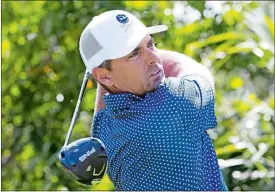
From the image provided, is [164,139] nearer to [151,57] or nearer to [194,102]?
[194,102]

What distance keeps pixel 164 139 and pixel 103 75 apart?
340 millimetres

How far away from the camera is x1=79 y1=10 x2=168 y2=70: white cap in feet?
10.9

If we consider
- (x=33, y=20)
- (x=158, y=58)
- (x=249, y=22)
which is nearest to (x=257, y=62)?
(x=249, y=22)

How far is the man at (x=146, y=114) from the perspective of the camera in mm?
3285

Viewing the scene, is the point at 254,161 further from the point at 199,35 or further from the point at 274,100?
the point at 199,35

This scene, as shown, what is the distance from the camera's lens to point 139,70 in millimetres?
3312

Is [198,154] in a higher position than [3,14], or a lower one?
higher

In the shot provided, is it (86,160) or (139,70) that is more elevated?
(139,70)

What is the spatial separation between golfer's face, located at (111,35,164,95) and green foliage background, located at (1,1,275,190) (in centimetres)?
186

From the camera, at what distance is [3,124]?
5723 millimetres

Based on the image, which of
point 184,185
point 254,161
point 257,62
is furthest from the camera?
point 257,62

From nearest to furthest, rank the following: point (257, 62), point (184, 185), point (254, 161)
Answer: point (184, 185) < point (254, 161) < point (257, 62)

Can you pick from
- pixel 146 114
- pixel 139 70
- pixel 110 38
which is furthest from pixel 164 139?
pixel 110 38

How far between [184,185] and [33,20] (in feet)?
8.05
